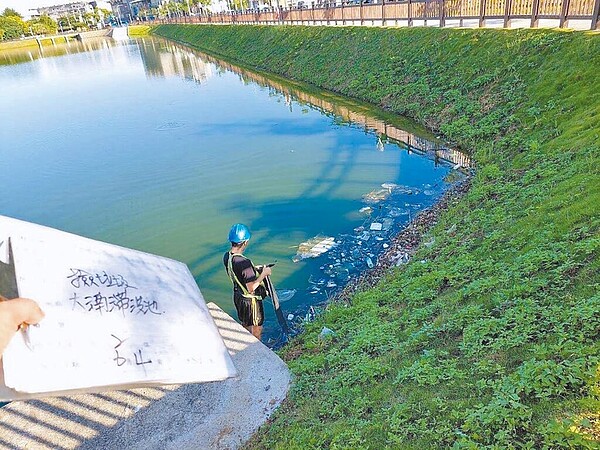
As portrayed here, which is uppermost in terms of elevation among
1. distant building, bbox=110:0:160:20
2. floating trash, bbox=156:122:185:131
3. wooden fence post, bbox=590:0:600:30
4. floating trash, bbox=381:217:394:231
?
distant building, bbox=110:0:160:20

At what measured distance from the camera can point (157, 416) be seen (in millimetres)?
4117

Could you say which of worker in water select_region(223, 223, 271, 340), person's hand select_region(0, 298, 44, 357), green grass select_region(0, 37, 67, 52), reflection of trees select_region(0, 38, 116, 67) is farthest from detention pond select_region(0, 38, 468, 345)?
green grass select_region(0, 37, 67, 52)

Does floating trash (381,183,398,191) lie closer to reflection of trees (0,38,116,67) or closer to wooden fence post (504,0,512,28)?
wooden fence post (504,0,512,28)

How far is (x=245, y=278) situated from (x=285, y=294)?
1.80m

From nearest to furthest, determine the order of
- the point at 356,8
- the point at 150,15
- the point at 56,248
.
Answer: the point at 56,248 → the point at 356,8 → the point at 150,15

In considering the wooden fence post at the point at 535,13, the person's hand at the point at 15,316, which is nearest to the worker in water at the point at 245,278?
the person's hand at the point at 15,316

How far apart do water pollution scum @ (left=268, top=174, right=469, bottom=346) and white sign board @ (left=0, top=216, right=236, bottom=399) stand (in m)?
3.27

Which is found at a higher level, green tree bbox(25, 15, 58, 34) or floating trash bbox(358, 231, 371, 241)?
green tree bbox(25, 15, 58, 34)

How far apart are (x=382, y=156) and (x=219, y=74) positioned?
21.0m

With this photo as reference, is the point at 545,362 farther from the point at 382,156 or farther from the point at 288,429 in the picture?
the point at 382,156

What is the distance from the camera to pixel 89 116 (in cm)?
1994

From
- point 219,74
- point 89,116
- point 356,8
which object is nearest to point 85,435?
point 89,116

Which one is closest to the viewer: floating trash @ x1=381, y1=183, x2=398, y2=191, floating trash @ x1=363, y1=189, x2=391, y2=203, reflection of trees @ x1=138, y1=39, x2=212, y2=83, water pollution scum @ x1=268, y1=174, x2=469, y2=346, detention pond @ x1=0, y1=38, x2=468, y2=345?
water pollution scum @ x1=268, y1=174, x2=469, y2=346

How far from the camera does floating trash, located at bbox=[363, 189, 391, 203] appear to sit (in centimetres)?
A: 897
